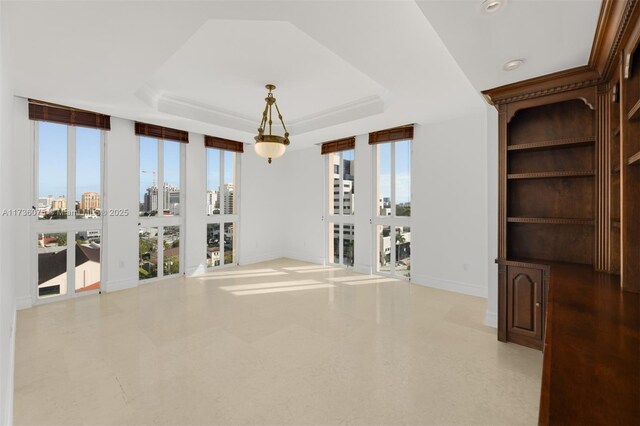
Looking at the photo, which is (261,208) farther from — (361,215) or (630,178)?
(630,178)

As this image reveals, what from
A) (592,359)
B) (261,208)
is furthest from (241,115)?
(592,359)

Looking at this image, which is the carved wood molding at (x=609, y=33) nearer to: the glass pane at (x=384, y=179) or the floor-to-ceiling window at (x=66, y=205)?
the glass pane at (x=384, y=179)

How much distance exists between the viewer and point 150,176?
535 centimetres

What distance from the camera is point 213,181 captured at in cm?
637

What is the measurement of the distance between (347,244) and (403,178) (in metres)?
1.98

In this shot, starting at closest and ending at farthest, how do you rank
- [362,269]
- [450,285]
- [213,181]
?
[450,285], [362,269], [213,181]

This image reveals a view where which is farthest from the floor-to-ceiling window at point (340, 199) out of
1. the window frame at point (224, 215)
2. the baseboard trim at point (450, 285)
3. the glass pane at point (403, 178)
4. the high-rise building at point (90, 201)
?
the high-rise building at point (90, 201)

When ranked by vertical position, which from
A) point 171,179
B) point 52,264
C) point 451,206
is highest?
point 171,179

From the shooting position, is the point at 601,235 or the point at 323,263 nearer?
the point at 601,235

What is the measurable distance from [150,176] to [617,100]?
6.15 m

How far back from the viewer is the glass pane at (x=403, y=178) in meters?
5.48

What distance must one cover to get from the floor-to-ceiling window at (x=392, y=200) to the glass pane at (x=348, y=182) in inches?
25.7

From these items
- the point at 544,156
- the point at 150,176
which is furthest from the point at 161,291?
the point at 544,156

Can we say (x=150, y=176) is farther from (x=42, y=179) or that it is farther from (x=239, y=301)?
(x=239, y=301)
